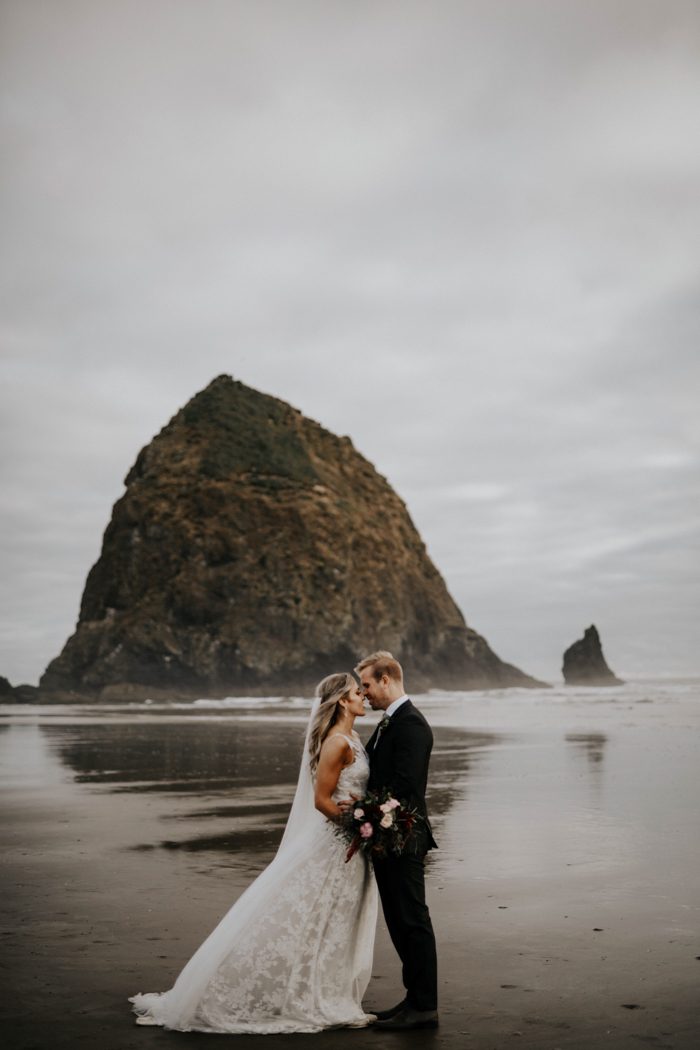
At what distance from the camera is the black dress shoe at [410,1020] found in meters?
5.31

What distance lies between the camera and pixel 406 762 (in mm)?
5863

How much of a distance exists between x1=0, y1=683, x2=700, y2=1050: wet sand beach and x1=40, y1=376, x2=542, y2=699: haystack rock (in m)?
63.8

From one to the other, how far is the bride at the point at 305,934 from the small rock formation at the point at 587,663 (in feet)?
366

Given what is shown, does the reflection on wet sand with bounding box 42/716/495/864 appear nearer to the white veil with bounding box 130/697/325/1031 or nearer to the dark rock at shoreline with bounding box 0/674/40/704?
the white veil with bounding box 130/697/325/1031

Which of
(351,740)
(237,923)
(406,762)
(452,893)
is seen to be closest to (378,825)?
(406,762)

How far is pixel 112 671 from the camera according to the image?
3231 inches

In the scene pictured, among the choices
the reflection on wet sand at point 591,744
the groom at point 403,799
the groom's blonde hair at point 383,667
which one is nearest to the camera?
the groom at point 403,799

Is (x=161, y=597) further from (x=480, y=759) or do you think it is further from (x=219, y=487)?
(x=480, y=759)

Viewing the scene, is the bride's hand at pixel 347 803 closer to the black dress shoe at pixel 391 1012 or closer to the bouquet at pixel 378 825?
the bouquet at pixel 378 825

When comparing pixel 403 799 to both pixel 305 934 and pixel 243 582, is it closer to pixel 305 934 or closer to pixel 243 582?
pixel 305 934

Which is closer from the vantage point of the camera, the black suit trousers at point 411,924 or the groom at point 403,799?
the black suit trousers at point 411,924

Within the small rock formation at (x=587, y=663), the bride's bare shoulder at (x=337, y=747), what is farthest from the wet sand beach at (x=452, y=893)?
the small rock formation at (x=587, y=663)

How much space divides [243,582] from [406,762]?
265ft

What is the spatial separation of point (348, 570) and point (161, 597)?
1565cm
